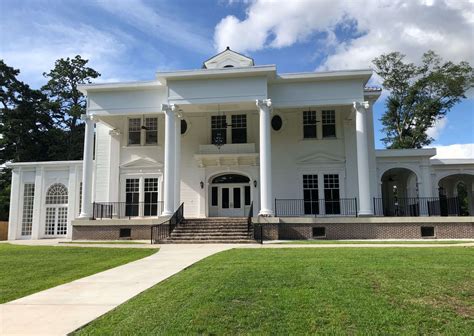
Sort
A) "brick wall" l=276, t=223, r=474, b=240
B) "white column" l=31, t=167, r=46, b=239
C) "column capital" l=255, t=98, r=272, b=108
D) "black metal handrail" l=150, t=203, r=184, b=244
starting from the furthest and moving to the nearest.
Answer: "white column" l=31, t=167, r=46, b=239 → "column capital" l=255, t=98, r=272, b=108 → "black metal handrail" l=150, t=203, r=184, b=244 → "brick wall" l=276, t=223, r=474, b=240

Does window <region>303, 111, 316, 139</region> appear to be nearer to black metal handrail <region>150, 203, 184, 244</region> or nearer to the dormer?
the dormer

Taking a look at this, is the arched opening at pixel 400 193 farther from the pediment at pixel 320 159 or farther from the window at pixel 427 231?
the window at pixel 427 231

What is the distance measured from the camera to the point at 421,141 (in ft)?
137

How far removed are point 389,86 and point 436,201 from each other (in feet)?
71.3

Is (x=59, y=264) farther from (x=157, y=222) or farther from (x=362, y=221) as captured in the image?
(x=362, y=221)

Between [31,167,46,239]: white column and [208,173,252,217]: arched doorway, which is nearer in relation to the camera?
[208,173,252,217]: arched doorway

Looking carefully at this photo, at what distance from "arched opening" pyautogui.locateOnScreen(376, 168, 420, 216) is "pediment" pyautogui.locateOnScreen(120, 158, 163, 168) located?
44.2ft

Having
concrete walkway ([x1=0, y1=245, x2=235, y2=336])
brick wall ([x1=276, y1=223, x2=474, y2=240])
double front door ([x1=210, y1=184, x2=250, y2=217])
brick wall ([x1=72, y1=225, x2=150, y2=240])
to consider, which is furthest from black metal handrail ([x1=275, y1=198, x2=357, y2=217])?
concrete walkway ([x1=0, y1=245, x2=235, y2=336])

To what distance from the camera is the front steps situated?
19219 millimetres

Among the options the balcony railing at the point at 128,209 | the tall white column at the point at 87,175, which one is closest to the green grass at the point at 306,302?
the tall white column at the point at 87,175

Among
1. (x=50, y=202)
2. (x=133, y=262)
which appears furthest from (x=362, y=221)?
(x=50, y=202)

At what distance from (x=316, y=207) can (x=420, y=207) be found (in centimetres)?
611

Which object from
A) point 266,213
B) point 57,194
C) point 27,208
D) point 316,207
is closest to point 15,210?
point 27,208

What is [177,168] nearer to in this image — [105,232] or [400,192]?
[105,232]
